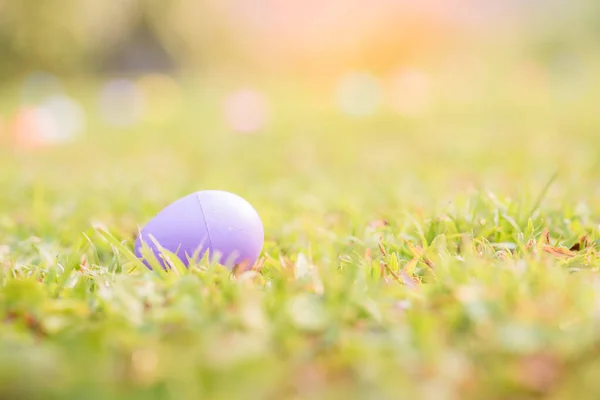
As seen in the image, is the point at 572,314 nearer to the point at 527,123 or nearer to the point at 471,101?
the point at 527,123

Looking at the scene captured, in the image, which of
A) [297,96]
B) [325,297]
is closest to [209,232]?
[325,297]

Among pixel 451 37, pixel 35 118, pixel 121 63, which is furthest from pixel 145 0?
pixel 35 118

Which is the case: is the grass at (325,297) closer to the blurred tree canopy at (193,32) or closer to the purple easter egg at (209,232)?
the purple easter egg at (209,232)

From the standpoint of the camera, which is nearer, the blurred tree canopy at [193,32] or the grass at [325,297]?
the grass at [325,297]

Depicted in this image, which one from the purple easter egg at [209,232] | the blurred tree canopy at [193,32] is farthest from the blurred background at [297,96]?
the purple easter egg at [209,232]

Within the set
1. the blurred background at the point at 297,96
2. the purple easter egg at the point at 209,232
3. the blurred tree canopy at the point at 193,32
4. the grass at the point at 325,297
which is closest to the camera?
the grass at the point at 325,297

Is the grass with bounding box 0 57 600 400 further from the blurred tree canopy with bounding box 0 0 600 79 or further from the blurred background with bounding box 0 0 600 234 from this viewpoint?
the blurred tree canopy with bounding box 0 0 600 79
